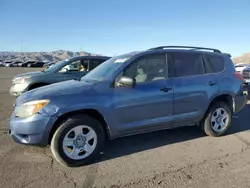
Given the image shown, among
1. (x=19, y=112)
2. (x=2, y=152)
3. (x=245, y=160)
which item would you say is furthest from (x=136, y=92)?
(x=2, y=152)

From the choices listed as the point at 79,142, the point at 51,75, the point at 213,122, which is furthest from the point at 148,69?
the point at 51,75

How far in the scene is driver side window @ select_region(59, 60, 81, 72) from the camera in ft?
26.9

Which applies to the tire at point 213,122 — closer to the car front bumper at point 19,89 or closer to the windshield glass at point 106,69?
the windshield glass at point 106,69

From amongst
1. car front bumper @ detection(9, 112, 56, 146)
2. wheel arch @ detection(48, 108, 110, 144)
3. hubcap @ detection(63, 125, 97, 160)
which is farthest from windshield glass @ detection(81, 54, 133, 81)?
car front bumper @ detection(9, 112, 56, 146)

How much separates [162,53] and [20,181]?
3053 mm

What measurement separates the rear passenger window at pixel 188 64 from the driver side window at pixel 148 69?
0.90 ft

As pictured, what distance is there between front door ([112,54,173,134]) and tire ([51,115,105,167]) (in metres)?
0.36

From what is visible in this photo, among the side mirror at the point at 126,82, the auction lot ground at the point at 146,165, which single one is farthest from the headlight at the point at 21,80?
the side mirror at the point at 126,82

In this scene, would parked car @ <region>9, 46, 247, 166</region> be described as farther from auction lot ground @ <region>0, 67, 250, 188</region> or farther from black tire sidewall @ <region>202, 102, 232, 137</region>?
auction lot ground @ <region>0, 67, 250, 188</region>

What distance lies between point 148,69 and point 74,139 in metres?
1.71

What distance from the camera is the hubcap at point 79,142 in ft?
11.9

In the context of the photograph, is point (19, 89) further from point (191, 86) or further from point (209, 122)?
point (209, 122)

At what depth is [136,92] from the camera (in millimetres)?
4004

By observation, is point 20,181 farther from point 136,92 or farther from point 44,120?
point 136,92
